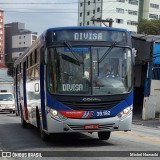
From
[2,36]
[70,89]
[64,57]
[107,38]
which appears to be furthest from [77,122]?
[2,36]

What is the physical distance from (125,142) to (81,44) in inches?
131

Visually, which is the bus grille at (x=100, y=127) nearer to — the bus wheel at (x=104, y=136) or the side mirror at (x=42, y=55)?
the bus wheel at (x=104, y=136)

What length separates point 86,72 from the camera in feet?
37.4

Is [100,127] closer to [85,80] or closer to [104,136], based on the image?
[85,80]

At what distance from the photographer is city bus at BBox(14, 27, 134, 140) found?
11133mm

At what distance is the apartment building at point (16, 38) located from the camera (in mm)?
124375

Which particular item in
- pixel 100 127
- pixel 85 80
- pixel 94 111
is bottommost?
pixel 100 127

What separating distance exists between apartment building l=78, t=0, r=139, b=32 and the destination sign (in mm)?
85160

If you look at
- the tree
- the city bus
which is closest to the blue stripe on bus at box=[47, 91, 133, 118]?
the city bus

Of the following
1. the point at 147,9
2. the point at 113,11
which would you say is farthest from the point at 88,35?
the point at 147,9

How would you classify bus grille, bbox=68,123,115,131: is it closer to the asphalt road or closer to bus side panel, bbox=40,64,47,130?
the asphalt road

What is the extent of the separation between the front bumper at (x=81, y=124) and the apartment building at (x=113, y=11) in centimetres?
8601

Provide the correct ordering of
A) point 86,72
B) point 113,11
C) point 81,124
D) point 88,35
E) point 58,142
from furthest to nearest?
point 113,11
point 58,142
point 88,35
point 86,72
point 81,124

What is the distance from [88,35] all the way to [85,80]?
1.30 m
